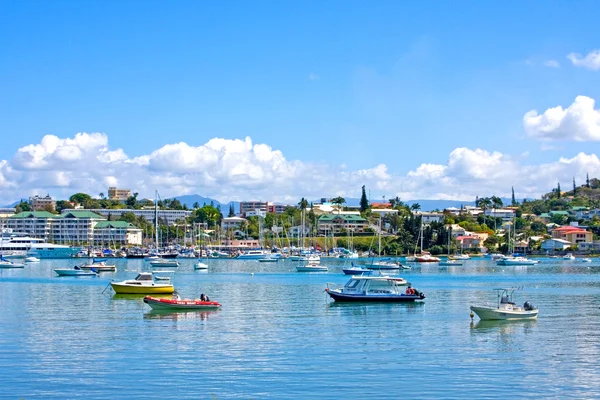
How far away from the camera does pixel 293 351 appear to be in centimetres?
4194

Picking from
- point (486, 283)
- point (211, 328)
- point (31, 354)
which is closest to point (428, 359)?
point (211, 328)

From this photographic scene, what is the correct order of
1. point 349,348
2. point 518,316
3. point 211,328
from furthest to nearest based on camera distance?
1. point 518,316
2. point 211,328
3. point 349,348

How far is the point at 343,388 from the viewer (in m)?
33.2

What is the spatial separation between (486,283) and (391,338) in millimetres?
60752

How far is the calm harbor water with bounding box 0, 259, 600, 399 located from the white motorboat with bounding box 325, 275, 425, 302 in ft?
4.07

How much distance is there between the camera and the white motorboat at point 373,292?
68.6 metres

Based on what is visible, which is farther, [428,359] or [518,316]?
[518,316]

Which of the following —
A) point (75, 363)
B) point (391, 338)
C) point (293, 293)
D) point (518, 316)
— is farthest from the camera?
point (293, 293)

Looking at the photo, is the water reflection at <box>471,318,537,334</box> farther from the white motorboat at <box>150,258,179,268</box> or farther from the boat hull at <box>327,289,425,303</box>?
the white motorboat at <box>150,258,179,268</box>

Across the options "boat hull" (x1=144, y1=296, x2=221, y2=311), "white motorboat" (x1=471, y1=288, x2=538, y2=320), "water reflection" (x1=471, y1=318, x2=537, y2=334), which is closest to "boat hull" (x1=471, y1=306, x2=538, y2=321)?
"white motorboat" (x1=471, y1=288, x2=538, y2=320)

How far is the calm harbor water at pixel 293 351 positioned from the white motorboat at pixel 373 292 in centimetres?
124

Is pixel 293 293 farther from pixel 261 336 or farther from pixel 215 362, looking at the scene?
pixel 215 362

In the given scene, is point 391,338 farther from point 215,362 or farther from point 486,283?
point 486,283

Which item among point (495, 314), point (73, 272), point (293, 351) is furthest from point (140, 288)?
point (73, 272)
